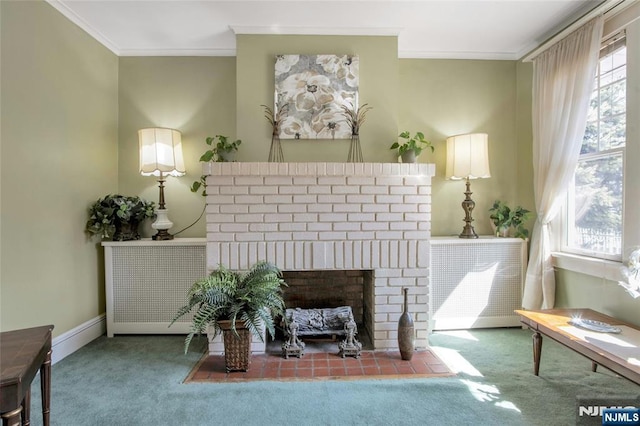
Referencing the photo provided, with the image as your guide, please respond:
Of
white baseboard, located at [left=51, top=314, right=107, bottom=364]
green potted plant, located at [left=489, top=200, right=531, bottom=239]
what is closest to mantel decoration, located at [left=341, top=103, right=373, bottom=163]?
green potted plant, located at [left=489, top=200, right=531, bottom=239]

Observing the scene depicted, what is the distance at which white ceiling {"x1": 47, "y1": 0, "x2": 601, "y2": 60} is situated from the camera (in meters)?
2.39

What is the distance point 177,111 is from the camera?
10.1 ft

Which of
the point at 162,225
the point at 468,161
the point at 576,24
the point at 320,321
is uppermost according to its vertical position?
the point at 576,24

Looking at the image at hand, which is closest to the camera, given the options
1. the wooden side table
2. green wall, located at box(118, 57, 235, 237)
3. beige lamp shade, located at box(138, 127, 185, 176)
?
the wooden side table

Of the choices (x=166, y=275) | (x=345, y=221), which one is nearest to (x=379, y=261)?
(x=345, y=221)

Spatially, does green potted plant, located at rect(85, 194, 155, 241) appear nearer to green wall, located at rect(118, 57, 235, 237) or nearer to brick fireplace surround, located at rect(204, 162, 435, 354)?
green wall, located at rect(118, 57, 235, 237)

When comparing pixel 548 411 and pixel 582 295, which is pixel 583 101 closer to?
pixel 582 295

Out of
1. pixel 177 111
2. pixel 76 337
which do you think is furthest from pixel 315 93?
pixel 76 337

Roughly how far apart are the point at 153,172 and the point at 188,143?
0.46m

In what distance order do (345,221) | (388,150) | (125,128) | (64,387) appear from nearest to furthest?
(64,387)
(345,221)
(388,150)
(125,128)

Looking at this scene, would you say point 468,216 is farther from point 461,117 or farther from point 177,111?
point 177,111

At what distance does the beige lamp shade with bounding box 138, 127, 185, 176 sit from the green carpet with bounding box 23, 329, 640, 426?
1.50 metres

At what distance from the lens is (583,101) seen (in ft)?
7.79

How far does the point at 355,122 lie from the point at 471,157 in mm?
1109
